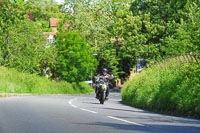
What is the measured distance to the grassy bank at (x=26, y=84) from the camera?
121ft

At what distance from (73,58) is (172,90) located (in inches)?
1531

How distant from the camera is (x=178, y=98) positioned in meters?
15.9

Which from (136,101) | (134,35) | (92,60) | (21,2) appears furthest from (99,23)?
(21,2)

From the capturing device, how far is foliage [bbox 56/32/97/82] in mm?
55406

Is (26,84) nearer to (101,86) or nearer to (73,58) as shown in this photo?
(73,58)

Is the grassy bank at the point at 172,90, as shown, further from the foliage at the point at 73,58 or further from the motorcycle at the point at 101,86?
the foliage at the point at 73,58

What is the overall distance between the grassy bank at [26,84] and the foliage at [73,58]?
287 cm

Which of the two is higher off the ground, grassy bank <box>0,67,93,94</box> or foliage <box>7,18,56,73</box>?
foliage <box>7,18,56,73</box>

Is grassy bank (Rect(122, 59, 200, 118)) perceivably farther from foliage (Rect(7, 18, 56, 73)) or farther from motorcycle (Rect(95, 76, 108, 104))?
foliage (Rect(7, 18, 56, 73))

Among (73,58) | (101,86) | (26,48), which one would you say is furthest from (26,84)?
(101,86)

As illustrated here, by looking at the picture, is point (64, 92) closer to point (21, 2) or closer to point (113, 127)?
point (21, 2)

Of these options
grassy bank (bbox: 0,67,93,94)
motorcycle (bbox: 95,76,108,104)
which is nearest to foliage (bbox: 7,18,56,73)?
grassy bank (bbox: 0,67,93,94)

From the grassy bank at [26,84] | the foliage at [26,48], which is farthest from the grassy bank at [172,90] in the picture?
the foliage at [26,48]

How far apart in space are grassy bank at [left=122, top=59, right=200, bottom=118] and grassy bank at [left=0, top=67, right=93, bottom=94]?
16283 mm
